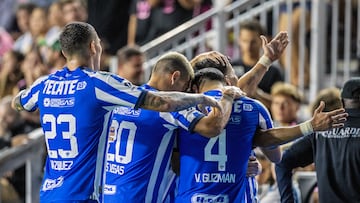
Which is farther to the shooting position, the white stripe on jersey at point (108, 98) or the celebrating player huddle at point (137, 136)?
the celebrating player huddle at point (137, 136)

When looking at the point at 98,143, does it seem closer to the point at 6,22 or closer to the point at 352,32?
the point at 352,32

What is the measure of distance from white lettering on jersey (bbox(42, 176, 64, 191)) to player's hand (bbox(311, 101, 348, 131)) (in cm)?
177

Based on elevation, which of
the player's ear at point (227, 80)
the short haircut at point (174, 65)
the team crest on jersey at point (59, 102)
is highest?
the short haircut at point (174, 65)

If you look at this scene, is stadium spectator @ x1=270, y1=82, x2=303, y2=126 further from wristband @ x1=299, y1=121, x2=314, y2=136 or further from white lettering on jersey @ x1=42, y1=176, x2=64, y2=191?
white lettering on jersey @ x1=42, y1=176, x2=64, y2=191

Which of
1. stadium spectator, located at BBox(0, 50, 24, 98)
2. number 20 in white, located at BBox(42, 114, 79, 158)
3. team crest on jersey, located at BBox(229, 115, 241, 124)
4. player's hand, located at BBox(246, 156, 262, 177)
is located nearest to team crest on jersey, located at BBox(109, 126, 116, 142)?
number 20 in white, located at BBox(42, 114, 79, 158)

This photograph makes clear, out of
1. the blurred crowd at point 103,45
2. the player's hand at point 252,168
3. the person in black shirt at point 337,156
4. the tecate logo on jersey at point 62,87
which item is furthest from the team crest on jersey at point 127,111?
the blurred crowd at point 103,45

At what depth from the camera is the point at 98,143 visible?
7121mm

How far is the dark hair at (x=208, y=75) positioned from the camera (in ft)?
23.4

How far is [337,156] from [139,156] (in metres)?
1.54

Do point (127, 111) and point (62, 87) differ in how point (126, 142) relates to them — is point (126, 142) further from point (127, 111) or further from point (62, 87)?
point (62, 87)

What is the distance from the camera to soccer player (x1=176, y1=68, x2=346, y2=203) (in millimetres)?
7055

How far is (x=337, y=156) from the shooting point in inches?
303

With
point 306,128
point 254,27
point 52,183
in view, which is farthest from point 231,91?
point 254,27

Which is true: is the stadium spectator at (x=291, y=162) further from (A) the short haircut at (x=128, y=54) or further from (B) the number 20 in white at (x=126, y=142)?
(A) the short haircut at (x=128, y=54)
